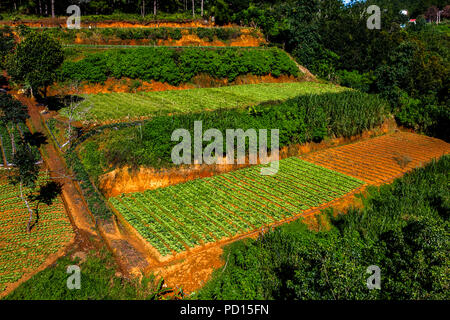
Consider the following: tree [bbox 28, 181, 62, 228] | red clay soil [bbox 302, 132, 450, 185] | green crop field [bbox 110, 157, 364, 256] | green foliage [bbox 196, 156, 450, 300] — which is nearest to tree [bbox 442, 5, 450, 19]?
red clay soil [bbox 302, 132, 450, 185]

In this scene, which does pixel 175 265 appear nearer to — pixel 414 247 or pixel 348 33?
pixel 414 247

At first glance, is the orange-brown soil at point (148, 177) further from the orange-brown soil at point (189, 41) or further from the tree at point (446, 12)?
the tree at point (446, 12)

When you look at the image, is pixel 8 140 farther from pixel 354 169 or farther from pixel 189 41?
pixel 189 41

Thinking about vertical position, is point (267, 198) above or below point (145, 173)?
below

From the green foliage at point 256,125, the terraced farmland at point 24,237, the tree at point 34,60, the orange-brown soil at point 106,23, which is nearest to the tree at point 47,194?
the terraced farmland at point 24,237

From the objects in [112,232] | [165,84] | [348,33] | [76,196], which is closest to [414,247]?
[112,232]

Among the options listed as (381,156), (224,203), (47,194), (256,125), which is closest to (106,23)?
(256,125)
